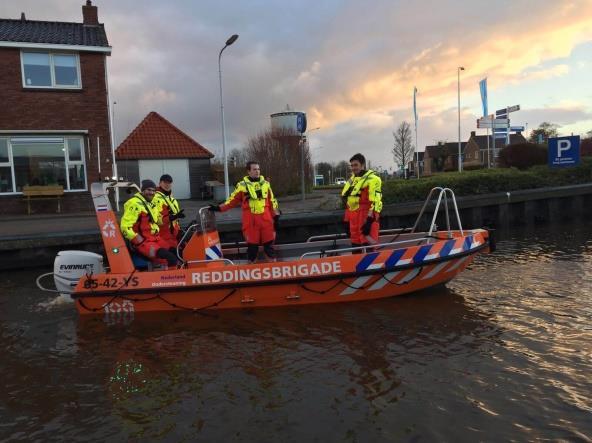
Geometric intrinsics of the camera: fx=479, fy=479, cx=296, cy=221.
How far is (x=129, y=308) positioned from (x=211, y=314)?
1.15 meters

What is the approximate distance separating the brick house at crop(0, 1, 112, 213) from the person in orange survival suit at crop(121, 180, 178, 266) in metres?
10.6

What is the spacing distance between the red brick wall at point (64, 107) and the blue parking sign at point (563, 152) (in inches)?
632

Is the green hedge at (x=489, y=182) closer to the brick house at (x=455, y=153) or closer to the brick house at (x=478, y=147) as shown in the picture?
the brick house at (x=455, y=153)

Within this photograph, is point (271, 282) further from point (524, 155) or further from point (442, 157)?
point (442, 157)

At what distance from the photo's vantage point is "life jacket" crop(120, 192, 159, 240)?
6598 millimetres

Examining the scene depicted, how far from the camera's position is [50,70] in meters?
16.2

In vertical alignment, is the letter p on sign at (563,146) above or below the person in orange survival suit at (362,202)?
above

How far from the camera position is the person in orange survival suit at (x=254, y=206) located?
7031mm

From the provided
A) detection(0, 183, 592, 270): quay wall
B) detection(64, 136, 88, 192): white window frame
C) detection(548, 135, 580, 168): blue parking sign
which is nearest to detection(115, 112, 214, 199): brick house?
detection(64, 136, 88, 192): white window frame

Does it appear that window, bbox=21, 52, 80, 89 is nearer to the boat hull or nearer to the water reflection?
the boat hull

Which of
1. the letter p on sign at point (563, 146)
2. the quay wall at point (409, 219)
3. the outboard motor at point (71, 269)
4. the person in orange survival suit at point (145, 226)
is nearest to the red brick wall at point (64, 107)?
the quay wall at point (409, 219)

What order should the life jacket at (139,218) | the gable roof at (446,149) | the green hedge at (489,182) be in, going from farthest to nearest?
1. the gable roof at (446,149)
2. the green hedge at (489,182)
3. the life jacket at (139,218)

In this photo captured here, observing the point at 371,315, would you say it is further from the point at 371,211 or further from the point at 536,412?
the point at 536,412

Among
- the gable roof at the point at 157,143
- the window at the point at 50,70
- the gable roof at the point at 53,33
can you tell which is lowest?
the gable roof at the point at 157,143
